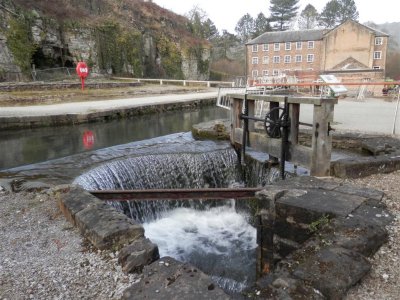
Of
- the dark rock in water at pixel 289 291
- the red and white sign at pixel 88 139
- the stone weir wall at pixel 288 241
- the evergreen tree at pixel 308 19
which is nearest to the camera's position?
the dark rock in water at pixel 289 291

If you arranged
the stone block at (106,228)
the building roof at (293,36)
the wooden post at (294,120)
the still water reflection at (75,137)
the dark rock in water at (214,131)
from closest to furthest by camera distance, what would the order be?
the stone block at (106,228) < the wooden post at (294,120) < the still water reflection at (75,137) < the dark rock in water at (214,131) < the building roof at (293,36)

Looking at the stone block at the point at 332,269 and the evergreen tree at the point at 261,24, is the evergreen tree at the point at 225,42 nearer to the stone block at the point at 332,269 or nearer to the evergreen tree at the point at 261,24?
the evergreen tree at the point at 261,24

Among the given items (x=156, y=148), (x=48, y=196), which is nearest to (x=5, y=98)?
(x=156, y=148)

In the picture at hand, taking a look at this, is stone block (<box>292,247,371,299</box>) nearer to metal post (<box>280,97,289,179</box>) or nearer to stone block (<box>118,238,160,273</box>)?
stone block (<box>118,238,160,273</box>)

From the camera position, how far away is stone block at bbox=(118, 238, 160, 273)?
324cm

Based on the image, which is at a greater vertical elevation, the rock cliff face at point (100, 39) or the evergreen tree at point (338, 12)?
the evergreen tree at point (338, 12)

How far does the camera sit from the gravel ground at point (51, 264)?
9.91ft

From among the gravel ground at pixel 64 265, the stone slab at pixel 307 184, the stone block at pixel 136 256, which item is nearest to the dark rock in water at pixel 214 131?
the stone slab at pixel 307 184

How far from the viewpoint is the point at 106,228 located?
3.79 meters

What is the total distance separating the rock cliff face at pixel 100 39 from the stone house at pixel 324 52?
987 centimetres

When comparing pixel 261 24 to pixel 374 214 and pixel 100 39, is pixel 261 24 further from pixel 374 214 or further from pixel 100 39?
pixel 374 214

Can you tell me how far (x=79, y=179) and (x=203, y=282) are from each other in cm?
504

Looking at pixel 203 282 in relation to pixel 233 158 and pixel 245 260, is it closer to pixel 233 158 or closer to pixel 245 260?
pixel 245 260

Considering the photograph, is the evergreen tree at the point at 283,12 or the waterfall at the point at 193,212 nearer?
the waterfall at the point at 193,212
